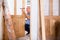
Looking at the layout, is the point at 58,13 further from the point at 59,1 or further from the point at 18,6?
the point at 18,6

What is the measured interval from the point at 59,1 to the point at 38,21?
2.54 ft

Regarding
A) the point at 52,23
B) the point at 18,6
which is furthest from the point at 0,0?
the point at 52,23

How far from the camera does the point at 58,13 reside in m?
2.59

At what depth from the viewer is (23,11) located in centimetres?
233

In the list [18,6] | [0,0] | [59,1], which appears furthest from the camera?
[59,1]

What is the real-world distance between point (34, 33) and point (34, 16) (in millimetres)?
323

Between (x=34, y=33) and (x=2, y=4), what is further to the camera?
(x=34, y=33)

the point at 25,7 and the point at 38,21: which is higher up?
the point at 25,7

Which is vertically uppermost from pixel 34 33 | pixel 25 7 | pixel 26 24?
pixel 25 7

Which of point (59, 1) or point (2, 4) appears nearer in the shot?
point (2, 4)

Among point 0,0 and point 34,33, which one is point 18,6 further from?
point 34,33

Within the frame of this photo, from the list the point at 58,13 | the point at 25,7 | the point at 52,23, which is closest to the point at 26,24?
the point at 25,7

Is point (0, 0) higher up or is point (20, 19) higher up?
point (0, 0)

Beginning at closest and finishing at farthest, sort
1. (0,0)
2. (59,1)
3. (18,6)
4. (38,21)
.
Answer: (0,0), (38,21), (18,6), (59,1)
